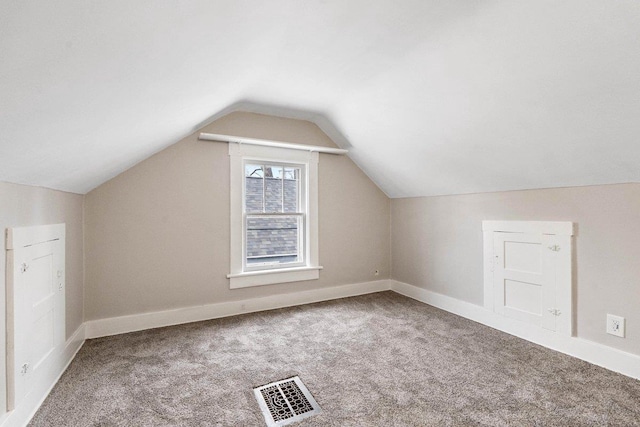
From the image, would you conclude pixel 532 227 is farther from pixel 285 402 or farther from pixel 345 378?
pixel 285 402

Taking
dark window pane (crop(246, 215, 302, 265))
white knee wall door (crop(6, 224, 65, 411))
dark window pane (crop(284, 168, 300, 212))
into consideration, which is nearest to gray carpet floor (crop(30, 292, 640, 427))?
white knee wall door (crop(6, 224, 65, 411))

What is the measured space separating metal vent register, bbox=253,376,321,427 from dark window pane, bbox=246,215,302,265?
176 cm

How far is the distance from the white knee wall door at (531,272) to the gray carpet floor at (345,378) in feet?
0.85

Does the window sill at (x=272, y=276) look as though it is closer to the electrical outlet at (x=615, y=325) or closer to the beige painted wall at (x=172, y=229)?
the beige painted wall at (x=172, y=229)

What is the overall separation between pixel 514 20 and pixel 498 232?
1968 millimetres

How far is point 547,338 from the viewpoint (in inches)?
98.7

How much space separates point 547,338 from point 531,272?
54 centimetres

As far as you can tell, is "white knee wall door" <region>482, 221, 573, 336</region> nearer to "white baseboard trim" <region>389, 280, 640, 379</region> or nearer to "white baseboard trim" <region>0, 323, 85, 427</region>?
"white baseboard trim" <region>389, 280, 640, 379</region>

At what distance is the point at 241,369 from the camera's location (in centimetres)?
217

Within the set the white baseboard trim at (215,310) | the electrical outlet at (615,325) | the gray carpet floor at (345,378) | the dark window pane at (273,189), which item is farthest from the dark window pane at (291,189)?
the electrical outlet at (615,325)

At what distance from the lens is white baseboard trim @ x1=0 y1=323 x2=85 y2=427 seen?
1.50m

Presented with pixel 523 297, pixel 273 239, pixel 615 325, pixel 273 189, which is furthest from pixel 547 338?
pixel 273 189

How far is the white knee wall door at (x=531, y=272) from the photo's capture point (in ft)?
7.91

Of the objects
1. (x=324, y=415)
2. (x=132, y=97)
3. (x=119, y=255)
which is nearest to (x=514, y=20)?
(x=132, y=97)
